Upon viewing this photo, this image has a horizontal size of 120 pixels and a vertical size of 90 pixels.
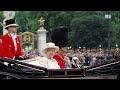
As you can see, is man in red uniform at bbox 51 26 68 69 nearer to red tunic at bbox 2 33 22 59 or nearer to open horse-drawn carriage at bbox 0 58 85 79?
red tunic at bbox 2 33 22 59

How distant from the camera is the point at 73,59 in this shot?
16.5 ft

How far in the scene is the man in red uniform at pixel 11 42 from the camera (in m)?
4.27

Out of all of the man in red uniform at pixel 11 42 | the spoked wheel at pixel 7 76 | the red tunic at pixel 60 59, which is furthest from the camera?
the red tunic at pixel 60 59

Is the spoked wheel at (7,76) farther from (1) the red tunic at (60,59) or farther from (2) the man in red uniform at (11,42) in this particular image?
(1) the red tunic at (60,59)

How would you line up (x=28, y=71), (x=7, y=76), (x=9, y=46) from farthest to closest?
(x=9, y=46) < (x=28, y=71) < (x=7, y=76)

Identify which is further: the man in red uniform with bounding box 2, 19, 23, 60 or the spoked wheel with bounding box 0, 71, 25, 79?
the man in red uniform with bounding box 2, 19, 23, 60

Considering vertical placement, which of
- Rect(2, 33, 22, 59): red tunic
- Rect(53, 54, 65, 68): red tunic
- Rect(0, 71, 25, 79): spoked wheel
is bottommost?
Rect(0, 71, 25, 79): spoked wheel

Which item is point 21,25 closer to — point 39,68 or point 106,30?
point 106,30

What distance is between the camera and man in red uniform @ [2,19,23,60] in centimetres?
427

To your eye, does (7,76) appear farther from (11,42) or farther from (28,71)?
(11,42)

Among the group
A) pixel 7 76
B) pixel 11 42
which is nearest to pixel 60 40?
pixel 11 42

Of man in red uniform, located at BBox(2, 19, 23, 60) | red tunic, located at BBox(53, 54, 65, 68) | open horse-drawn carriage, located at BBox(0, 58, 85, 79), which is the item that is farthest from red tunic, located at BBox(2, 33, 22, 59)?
open horse-drawn carriage, located at BBox(0, 58, 85, 79)

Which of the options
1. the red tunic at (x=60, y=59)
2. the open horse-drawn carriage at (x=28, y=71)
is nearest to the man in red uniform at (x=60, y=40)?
the red tunic at (x=60, y=59)

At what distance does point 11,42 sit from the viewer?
176 inches
